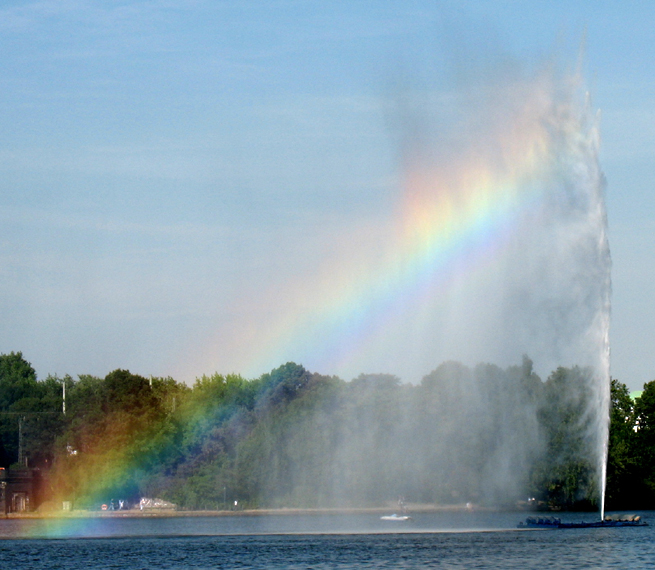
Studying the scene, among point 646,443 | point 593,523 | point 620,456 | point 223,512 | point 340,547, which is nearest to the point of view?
point 340,547

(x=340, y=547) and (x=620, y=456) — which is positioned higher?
(x=620, y=456)

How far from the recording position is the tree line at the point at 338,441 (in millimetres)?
108438

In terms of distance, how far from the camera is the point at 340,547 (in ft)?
219

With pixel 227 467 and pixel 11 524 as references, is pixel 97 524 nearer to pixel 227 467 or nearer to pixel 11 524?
pixel 11 524

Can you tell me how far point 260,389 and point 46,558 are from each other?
8340 centimetres

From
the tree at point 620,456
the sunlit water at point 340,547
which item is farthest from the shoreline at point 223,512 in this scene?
the sunlit water at point 340,547

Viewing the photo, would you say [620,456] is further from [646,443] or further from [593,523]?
[593,523]

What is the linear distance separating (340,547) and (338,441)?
59.3 metres

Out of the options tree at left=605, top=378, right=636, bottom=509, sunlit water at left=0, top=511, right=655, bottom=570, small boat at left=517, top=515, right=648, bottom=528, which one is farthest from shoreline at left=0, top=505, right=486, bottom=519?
small boat at left=517, top=515, right=648, bottom=528

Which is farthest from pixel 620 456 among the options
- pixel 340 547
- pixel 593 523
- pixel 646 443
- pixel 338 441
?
pixel 340 547

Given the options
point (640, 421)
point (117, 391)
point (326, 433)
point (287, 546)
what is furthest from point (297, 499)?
point (287, 546)

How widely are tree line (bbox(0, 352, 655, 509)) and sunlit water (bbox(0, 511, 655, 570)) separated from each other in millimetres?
17697

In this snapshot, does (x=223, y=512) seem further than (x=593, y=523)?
Yes

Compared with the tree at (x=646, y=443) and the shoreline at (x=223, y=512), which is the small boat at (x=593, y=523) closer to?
the shoreline at (x=223, y=512)
